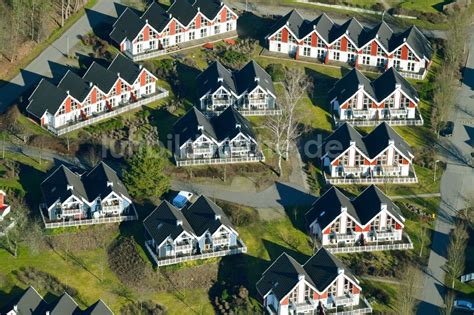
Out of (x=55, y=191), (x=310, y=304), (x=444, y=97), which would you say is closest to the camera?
(x=310, y=304)

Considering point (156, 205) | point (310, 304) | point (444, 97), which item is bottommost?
point (310, 304)

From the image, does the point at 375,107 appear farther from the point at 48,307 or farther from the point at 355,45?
the point at 48,307

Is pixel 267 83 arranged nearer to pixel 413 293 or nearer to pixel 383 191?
pixel 383 191

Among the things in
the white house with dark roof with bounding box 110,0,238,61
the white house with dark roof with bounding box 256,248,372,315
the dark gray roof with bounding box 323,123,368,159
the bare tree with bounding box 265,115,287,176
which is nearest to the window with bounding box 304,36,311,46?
the white house with dark roof with bounding box 110,0,238,61

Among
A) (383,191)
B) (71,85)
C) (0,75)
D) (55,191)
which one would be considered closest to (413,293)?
(383,191)

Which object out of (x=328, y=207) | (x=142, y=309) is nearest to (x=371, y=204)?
(x=328, y=207)

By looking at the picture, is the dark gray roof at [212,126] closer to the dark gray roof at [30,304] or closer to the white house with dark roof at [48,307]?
the white house with dark roof at [48,307]

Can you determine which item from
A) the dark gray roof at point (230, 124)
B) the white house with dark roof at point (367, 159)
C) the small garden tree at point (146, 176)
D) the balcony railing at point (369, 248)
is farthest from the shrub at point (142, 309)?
the white house with dark roof at point (367, 159)
